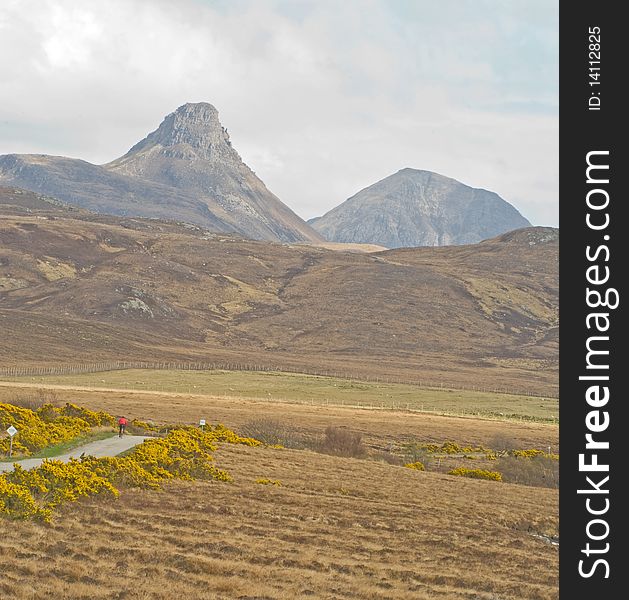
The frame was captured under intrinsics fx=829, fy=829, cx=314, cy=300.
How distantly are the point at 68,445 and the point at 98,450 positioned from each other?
248cm

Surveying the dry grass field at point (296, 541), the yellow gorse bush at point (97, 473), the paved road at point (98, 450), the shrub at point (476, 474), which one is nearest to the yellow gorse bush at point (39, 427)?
the yellow gorse bush at point (97, 473)

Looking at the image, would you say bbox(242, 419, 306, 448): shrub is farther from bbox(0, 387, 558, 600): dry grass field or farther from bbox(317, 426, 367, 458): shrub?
bbox(0, 387, 558, 600): dry grass field

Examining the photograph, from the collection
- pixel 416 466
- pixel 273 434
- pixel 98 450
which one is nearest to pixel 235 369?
pixel 273 434

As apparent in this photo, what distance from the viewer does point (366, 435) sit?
56.8 metres

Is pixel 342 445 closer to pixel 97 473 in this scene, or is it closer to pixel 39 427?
pixel 39 427

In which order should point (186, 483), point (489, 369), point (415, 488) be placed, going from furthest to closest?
point (489, 369) < point (415, 488) < point (186, 483)

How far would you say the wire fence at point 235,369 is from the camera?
407 feet

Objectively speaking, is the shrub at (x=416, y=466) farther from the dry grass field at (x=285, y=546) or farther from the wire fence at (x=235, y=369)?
the wire fence at (x=235, y=369)

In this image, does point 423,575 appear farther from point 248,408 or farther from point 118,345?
point 118,345

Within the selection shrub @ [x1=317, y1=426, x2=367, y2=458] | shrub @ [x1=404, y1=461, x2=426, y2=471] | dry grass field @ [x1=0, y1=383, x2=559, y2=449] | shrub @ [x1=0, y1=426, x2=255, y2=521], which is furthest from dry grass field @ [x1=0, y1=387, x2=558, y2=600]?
dry grass field @ [x1=0, y1=383, x2=559, y2=449]

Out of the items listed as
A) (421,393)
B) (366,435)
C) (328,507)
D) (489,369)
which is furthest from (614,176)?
(489,369)

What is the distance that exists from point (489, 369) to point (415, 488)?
5799 inches

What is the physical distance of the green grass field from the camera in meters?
93.6

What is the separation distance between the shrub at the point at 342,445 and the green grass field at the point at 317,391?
4100 centimetres
